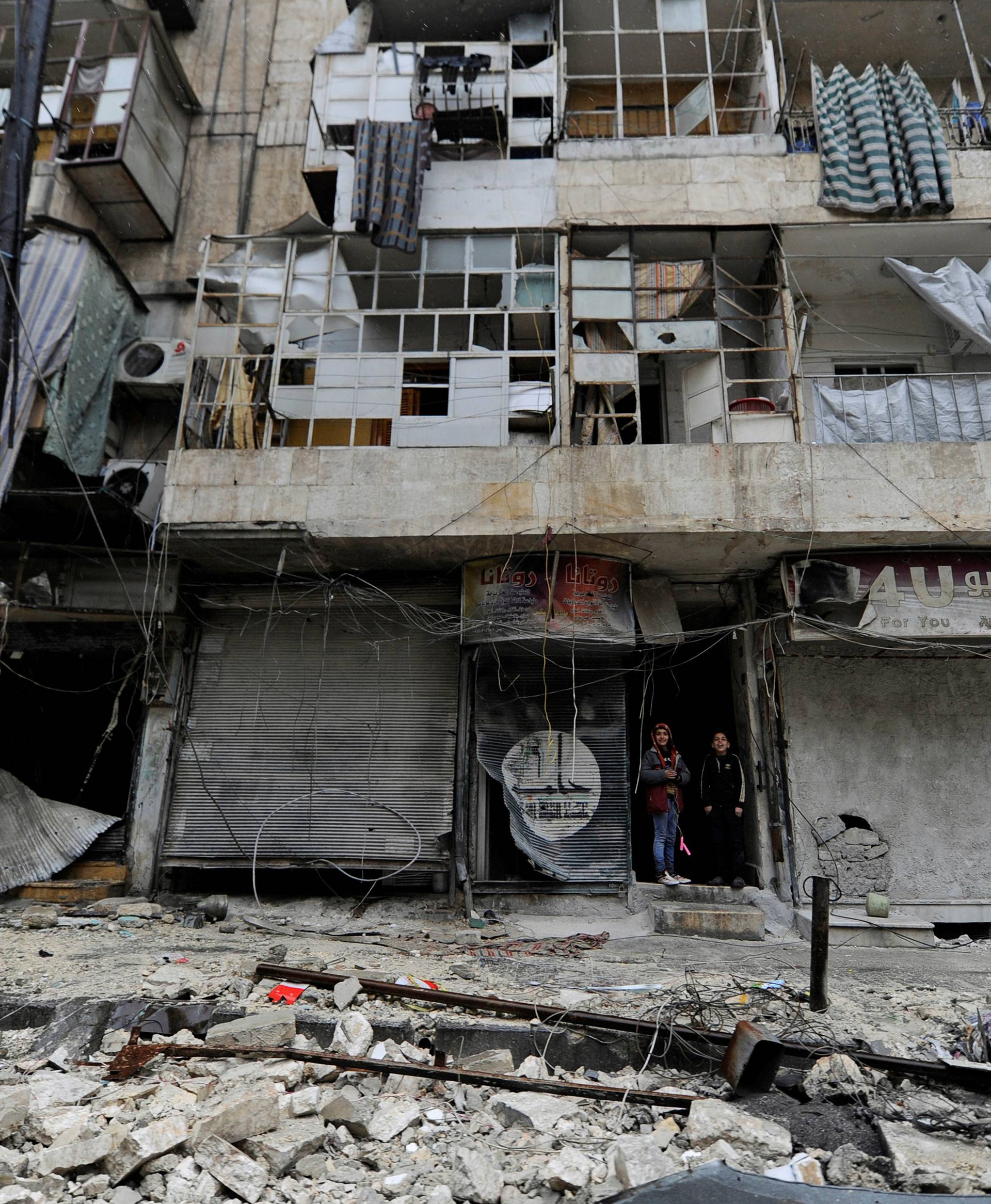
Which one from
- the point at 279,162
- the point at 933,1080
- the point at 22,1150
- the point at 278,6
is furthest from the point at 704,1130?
the point at 278,6

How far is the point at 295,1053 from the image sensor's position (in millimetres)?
4191

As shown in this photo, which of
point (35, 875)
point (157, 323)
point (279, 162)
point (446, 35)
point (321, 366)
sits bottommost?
point (35, 875)

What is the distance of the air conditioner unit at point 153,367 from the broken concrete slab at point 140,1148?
342 inches

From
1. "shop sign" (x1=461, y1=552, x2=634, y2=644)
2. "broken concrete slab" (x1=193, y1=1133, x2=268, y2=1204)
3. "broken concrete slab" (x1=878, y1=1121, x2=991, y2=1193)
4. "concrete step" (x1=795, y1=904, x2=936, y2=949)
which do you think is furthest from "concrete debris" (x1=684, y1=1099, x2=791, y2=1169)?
"shop sign" (x1=461, y1=552, x2=634, y2=644)

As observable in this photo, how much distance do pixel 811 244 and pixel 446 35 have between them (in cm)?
587

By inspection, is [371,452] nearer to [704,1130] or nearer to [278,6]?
[704,1130]

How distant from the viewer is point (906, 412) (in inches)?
344

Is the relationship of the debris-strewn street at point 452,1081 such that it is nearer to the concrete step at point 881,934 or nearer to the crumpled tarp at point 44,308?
the concrete step at point 881,934

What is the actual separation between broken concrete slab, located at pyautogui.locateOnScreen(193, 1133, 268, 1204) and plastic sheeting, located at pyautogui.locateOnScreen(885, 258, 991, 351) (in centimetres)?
990

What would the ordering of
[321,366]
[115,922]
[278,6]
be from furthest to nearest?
[278,6] < [321,366] < [115,922]

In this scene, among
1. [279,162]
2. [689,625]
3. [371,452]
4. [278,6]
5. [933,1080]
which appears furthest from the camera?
[278,6]

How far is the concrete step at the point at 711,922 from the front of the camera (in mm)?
7609

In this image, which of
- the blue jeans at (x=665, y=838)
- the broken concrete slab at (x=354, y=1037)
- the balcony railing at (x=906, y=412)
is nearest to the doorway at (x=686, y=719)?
the blue jeans at (x=665, y=838)

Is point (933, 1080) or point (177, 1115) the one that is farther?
point (933, 1080)
